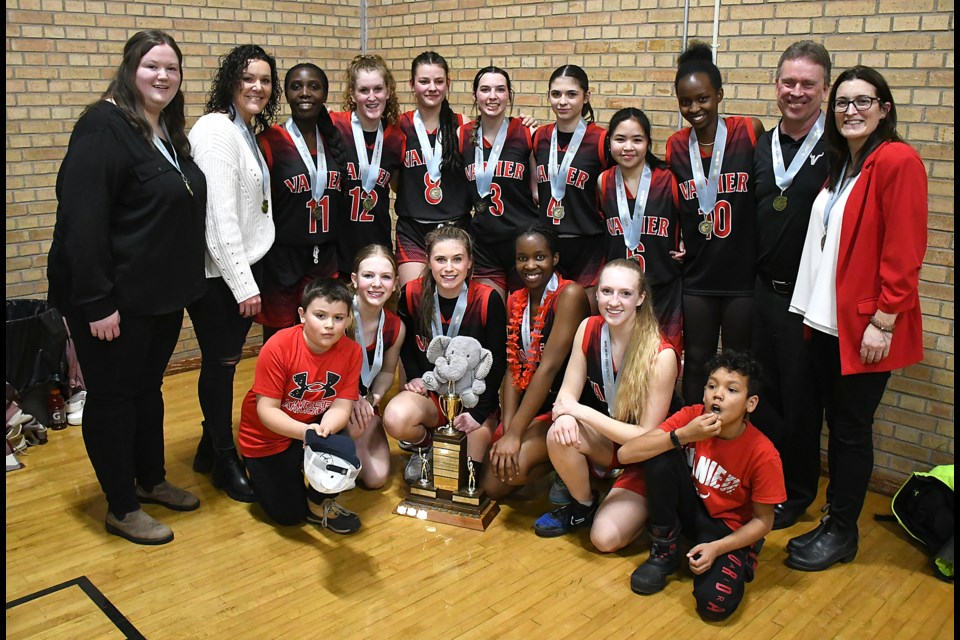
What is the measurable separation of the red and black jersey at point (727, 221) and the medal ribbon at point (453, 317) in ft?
3.46

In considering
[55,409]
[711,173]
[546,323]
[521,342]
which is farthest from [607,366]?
[55,409]

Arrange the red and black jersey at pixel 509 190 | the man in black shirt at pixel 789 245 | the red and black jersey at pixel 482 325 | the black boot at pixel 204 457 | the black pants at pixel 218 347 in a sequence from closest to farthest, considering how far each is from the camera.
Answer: the man in black shirt at pixel 789 245 < the black pants at pixel 218 347 < the red and black jersey at pixel 482 325 < the black boot at pixel 204 457 < the red and black jersey at pixel 509 190

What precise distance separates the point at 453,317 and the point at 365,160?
1104 millimetres

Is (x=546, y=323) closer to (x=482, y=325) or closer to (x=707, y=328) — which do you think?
(x=482, y=325)

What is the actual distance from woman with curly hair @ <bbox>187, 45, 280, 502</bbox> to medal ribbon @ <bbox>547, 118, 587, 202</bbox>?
139 cm

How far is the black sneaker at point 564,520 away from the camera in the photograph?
11.9 ft

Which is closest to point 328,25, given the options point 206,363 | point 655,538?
point 206,363

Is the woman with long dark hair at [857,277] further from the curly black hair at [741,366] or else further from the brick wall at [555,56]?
the brick wall at [555,56]

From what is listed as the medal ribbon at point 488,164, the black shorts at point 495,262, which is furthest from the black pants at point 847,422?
the medal ribbon at point 488,164

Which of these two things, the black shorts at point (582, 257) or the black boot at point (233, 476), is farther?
the black shorts at point (582, 257)

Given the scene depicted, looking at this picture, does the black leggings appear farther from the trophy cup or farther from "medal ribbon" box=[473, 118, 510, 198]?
"medal ribbon" box=[473, 118, 510, 198]

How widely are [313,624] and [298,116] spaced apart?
7.99ft

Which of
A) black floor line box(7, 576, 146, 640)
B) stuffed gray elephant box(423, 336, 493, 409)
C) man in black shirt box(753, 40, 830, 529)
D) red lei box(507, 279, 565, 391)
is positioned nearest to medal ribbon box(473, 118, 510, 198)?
red lei box(507, 279, 565, 391)

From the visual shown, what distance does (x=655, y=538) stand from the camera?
3271mm
